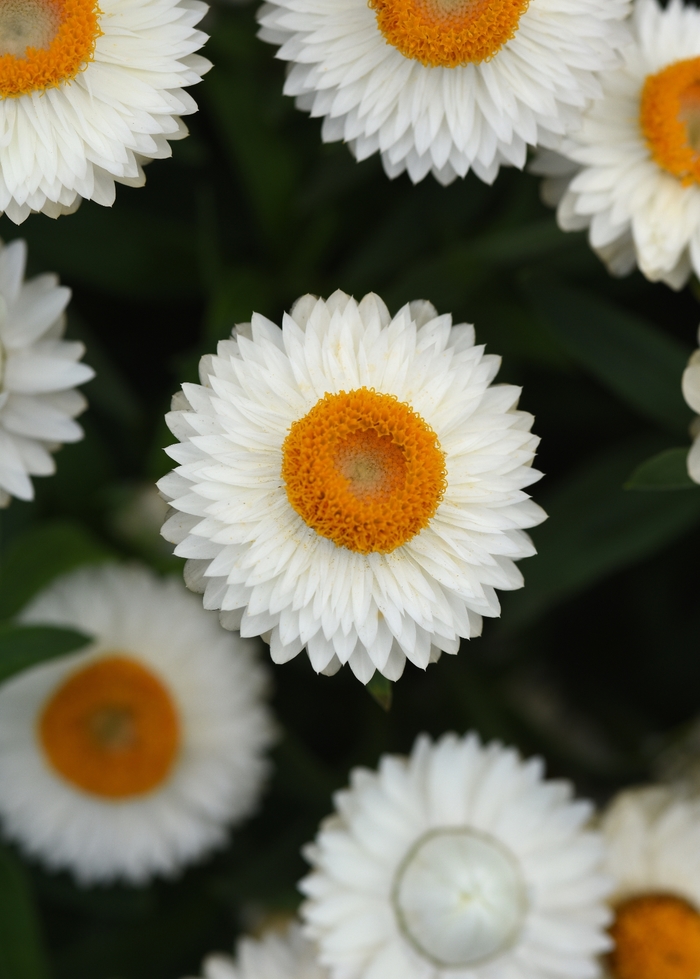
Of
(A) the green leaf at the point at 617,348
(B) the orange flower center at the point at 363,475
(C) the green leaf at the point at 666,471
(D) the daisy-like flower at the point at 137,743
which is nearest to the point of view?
(B) the orange flower center at the point at 363,475

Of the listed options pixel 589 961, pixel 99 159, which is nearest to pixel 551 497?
pixel 589 961

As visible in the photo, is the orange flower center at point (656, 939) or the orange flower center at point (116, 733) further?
the orange flower center at point (116, 733)

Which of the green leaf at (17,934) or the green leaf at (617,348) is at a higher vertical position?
the green leaf at (617,348)

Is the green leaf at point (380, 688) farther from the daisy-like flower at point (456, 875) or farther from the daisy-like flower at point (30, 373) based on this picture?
the daisy-like flower at point (30, 373)

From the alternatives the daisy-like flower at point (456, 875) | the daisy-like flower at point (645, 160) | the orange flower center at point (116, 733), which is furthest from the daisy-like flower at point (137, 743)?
the daisy-like flower at point (645, 160)

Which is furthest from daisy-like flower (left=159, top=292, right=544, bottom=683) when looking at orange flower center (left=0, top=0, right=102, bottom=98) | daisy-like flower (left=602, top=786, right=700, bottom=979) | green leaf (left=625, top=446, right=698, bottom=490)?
daisy-like flower (left=602, top=786, right=700, bottom=979)

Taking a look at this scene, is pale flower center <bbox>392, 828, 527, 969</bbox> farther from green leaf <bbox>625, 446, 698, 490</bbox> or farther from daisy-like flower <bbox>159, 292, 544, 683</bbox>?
green leaf <bbox>625, 446, 698, 490</bbox>

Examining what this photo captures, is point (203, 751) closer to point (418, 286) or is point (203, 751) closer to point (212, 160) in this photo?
point (418, 286)

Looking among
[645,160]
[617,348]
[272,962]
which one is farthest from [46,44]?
[272,962]
